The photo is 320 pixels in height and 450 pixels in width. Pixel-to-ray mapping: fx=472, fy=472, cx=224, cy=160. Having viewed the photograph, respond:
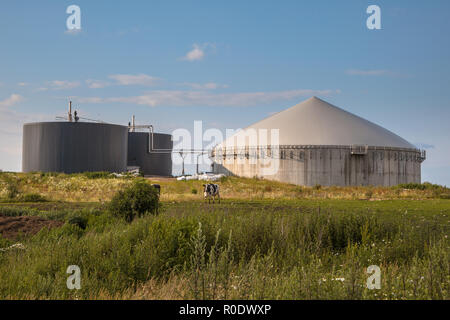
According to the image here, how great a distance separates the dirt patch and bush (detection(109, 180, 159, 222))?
2.14 m

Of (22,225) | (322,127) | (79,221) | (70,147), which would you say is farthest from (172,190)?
(322,127)

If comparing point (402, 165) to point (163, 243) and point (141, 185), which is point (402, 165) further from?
point (163, 243)

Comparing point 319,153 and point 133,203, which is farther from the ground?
point 319,153

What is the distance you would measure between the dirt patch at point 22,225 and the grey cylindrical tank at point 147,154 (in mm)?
46745

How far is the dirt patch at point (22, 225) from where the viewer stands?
1308 centimetres

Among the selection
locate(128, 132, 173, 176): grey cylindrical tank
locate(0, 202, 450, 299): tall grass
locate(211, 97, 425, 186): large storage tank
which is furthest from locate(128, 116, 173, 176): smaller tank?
locate(0, 202, 450, 299): tall grass

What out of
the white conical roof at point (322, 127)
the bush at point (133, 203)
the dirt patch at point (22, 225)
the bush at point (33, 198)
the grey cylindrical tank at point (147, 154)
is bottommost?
the bush at point (33, 198)

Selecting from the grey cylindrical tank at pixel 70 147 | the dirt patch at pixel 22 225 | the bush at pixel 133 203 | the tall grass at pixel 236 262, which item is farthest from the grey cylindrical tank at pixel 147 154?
the tall grass at pixel 236 262

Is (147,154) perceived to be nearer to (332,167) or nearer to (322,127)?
(322,127)

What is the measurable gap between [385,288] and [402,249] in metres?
4.05

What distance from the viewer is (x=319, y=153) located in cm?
5091

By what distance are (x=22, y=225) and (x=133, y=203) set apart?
11.5 ft
